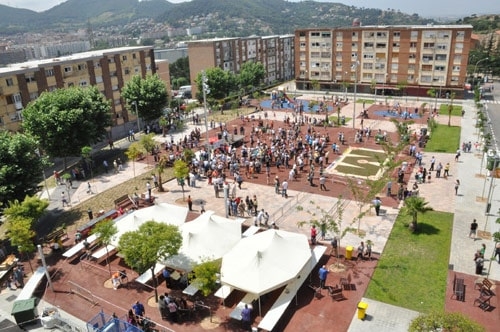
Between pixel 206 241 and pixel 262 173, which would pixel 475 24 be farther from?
pixel 206 241

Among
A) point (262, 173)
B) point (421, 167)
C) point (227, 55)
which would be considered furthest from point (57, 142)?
point (227, 55)

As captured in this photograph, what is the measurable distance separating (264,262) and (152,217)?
7673 mm

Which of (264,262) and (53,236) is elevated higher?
(264,262)

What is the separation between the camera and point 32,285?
18.5 meters

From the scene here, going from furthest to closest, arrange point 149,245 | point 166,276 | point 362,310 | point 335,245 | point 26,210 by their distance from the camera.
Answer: point 26,210 < point 335,245 < point 166,276 < point 149,245 < point 362,310

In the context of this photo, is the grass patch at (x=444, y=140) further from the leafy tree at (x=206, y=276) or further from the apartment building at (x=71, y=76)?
the apartment building at (x=71, y=76)

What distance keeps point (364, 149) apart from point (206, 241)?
24308mm

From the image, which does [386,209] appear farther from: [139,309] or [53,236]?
[53,236]

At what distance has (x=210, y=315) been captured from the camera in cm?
1647

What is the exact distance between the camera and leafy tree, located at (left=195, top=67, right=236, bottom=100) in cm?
6244

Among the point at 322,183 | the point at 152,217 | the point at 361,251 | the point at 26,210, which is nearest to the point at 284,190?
the point at 322,183

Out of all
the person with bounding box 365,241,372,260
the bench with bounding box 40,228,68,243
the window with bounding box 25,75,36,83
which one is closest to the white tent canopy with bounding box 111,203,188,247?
the bench with bounding box 40,228,68,243

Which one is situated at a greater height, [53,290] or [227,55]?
[227,55]

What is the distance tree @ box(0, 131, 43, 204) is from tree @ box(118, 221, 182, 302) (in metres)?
11.8
